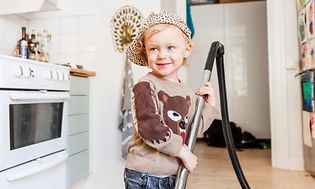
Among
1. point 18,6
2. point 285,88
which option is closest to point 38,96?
point 18,6

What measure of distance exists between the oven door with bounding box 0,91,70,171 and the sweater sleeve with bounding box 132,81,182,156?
0.74 metres

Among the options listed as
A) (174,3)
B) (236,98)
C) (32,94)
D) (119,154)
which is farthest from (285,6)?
(32,94)

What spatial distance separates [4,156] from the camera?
1207 mm

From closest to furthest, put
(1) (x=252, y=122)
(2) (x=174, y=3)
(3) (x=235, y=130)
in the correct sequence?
1. (2) (x=174, y=3)
2. (3) (x=235, y=130)
3. (1) (x=252, y=122)

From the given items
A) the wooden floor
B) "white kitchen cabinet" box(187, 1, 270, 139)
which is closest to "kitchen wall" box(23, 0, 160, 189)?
the wooden floor

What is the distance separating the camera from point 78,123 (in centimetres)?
184

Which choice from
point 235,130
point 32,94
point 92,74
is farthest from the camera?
point 235,130

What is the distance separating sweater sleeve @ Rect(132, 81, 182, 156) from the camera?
0.74m

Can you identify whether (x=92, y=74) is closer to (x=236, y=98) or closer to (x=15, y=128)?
(x=15, y=128)

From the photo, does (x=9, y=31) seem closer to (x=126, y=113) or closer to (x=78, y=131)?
(x=78, y=131)

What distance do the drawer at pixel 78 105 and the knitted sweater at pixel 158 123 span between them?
0.99 m

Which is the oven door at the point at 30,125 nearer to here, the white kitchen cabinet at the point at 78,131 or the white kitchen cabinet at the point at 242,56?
the white kitchen cabinet at the point at 78,131

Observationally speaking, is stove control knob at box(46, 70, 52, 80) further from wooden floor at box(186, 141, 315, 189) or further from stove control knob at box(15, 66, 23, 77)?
wooden floor at box(186, 141, 315, 189)

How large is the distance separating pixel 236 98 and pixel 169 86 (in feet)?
9.10
